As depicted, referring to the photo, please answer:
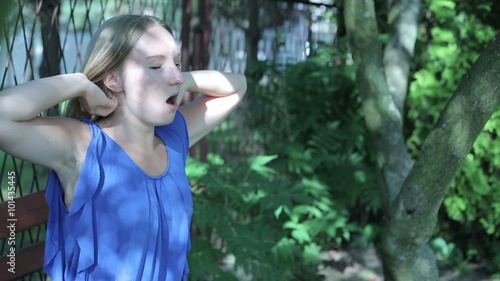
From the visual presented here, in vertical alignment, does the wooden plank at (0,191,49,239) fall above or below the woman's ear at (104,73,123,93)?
below

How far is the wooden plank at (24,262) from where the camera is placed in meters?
2.64

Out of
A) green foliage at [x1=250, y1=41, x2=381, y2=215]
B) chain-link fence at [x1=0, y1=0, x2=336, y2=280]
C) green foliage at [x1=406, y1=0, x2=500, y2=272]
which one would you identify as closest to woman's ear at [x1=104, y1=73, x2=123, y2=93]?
chain-link fence at [x1=0, y1=0, x2=336, y2=280]

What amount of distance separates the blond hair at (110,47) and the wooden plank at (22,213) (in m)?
0.95

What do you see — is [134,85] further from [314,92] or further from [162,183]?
[314,92]

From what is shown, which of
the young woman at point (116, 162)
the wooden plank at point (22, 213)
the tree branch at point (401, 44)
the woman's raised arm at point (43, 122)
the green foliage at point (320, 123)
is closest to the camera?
the woman's raised arm at point (43, 122)

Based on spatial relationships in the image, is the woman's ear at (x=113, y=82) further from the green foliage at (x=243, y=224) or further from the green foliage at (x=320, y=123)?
the green foliage at (x=320, y=123)

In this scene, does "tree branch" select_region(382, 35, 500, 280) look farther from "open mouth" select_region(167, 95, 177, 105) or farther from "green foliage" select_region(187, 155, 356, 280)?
"open mouth" select_region(167, 95, 177, 105)

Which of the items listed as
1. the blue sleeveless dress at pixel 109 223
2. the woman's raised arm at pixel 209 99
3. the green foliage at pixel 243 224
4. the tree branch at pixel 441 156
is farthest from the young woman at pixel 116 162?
the green foliage at pixel 243 224

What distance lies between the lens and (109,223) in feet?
5.82

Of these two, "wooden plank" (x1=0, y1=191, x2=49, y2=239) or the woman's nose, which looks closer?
the woman's nose

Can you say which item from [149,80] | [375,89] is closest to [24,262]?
[149,80]

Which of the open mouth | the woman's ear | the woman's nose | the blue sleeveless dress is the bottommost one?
the blue sleeveless dress

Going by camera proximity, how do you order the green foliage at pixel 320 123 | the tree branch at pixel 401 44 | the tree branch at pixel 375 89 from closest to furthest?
the tree branch at pixel 375 89
the tree branch at pixel 401 44
the green foliage at pixel 320 123

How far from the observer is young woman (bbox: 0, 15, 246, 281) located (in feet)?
5.59
